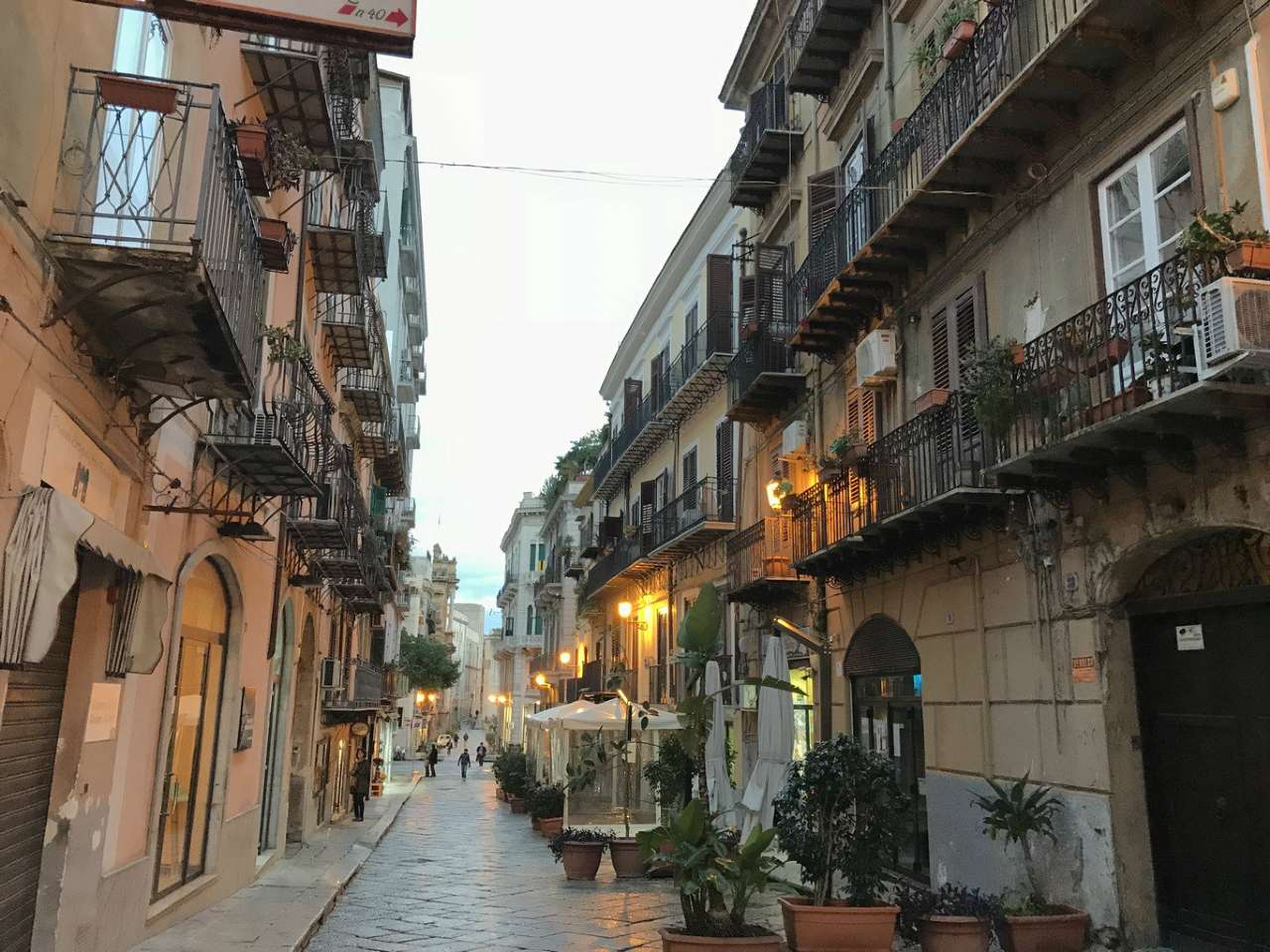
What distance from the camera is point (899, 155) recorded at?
40.0 feet

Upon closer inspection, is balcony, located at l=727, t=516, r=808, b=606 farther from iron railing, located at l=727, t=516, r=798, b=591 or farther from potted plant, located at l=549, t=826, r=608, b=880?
potted plant, located at l=549, t=826, r=608, b=880

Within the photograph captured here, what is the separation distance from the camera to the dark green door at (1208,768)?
7285 mm

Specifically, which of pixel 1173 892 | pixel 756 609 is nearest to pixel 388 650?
pixel 756 609

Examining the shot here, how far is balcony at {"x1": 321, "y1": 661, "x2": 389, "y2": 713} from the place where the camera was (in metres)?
21.4

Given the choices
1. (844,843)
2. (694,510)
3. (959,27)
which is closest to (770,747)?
(844,843)

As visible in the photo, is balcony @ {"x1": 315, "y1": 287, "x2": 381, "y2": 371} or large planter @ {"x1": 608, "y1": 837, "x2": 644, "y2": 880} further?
balcony @ {"x1": 315, "y1": 287, "x2": 381, "y2": 371}

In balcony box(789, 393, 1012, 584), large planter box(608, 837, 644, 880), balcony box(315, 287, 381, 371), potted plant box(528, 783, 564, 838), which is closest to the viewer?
balcony box(789, 393, 1012, 584)

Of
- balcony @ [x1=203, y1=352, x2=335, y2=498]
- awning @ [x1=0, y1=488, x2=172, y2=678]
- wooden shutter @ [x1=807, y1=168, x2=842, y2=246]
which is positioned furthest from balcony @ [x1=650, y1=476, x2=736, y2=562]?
awning @ [x1=0, y1=488, x2=172, y2=678]

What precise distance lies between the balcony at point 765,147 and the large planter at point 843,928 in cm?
1306

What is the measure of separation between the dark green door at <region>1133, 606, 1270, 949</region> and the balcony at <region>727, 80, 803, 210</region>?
37.9 ft

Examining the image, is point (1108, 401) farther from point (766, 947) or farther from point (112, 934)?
point (112, 934)

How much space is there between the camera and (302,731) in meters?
19.1

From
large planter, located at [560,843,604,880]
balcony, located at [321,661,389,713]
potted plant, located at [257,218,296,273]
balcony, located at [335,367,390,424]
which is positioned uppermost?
balcony, located at [335,367,390,424]

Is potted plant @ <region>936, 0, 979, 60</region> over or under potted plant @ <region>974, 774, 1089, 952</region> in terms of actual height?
over
